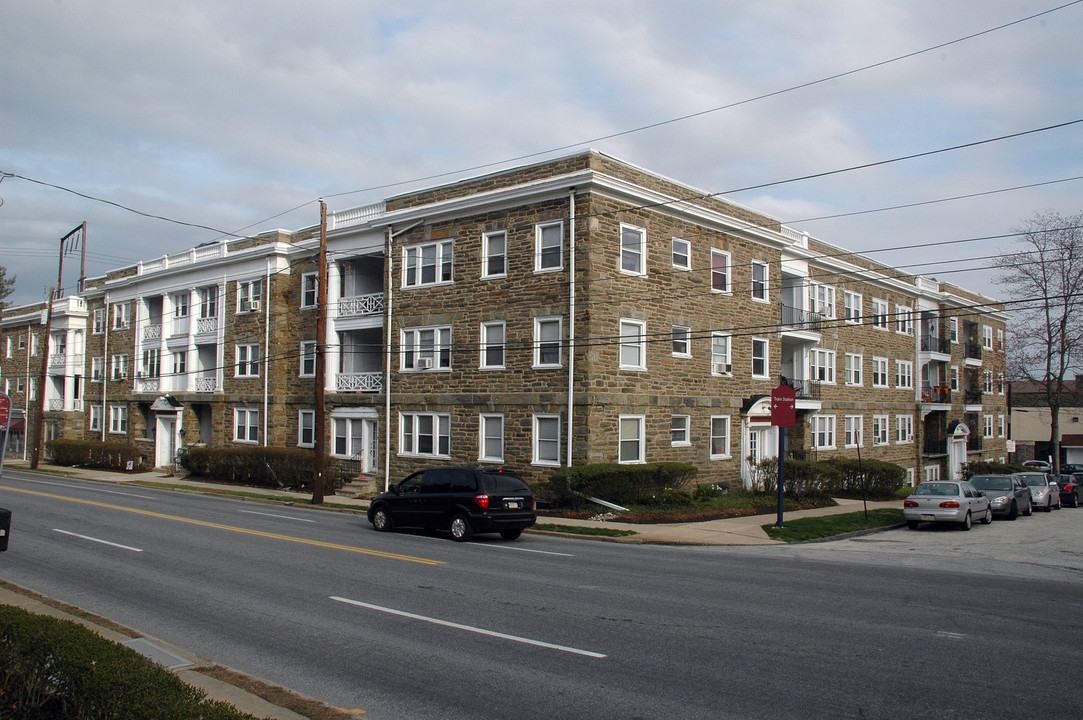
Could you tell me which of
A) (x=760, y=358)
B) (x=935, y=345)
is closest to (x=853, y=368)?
(x=935, y=345)

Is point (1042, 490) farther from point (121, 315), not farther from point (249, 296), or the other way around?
point (121, 315)

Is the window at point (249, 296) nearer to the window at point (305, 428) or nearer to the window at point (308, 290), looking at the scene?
the window at point (308, 290)

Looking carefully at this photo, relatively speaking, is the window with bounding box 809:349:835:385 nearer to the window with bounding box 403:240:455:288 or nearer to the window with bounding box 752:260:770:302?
the window with bounding box 752:260:770:302

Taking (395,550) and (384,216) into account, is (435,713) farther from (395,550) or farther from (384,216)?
(384,216)

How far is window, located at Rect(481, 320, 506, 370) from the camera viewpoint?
92.1 feet

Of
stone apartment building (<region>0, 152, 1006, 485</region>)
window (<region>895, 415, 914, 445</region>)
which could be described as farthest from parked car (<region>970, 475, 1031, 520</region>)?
window (<region>895, 415, 914, 445</region>)

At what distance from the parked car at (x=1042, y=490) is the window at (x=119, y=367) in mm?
47611

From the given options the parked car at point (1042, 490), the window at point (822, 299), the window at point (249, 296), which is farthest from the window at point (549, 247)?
the parked car at point (1042, 490)

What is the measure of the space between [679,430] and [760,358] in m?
6.72

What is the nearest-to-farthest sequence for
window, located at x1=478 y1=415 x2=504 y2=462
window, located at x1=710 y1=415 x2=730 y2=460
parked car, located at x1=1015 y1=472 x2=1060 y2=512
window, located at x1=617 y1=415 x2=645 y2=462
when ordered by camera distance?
window, located at x1=617 y1=415 x2=645 y2=462 → window, located at x1=478 y1=415 x2=504 y2=462 → window, located at x1=710 y1=415 x2=730 y2=460 → parked car, located at x1=1015 y1=472 x2=1060 y2=512

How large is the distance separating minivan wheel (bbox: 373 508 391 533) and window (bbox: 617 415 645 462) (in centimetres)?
888

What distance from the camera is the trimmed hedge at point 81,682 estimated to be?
16.8ft

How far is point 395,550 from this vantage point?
640 inches

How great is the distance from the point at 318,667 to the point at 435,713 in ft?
6.05
